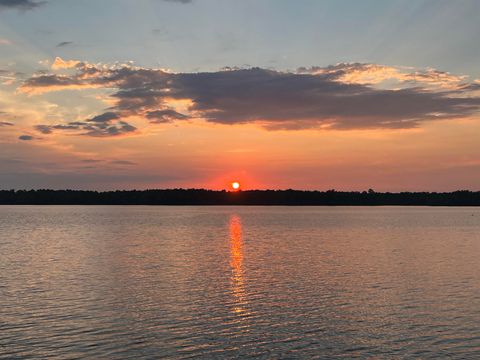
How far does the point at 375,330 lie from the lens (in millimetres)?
28875

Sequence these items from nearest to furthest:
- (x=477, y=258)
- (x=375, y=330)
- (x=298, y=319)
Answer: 1. (x=375, y=330)
2. (x=298, y=319)
3. (x=477, y=258)

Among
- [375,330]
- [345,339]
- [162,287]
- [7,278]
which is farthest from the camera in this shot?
[7,278]

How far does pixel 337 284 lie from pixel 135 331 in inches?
823

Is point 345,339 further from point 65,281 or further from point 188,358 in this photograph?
point 65,281

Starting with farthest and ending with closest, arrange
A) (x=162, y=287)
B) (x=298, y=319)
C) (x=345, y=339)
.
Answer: (x=162, y=287) < (x=298, y=319) < (x=345, y=339)

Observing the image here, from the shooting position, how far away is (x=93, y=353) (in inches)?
957

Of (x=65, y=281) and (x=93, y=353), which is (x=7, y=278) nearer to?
(x=65, y=281)

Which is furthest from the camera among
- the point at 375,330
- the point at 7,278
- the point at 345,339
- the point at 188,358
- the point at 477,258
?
the point at 477,258

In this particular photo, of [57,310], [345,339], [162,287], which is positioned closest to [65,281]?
[162,287]

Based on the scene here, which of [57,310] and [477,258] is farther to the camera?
[477,258]

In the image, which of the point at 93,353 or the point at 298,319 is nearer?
the point at 93,353

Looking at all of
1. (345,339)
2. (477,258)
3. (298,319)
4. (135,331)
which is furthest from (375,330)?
Answer: (477,258)

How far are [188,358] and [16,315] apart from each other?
44.2 ft

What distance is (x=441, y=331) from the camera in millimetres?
28672
